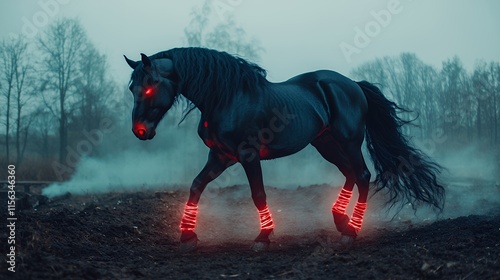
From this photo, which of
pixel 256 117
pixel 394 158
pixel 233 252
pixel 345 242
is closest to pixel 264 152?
pixel 256 117

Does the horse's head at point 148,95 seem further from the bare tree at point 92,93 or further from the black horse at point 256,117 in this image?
the bare tree at point 92,93

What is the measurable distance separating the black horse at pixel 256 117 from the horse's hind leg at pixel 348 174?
0.05 ft

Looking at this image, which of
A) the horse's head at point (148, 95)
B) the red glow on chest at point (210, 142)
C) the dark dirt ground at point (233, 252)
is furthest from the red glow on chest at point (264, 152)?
the horse's head at point (148, 95)

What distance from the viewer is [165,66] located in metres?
5.66

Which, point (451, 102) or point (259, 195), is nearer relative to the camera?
point (259, 195)

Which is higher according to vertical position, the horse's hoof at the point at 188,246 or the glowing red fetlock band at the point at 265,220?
the glowing red fetlock band at the point at 265,220

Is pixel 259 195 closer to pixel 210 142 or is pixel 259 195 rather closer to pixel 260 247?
pixel 260 247

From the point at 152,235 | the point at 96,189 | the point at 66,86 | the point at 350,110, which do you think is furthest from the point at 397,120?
the point at 66,86

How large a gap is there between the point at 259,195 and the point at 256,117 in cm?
95

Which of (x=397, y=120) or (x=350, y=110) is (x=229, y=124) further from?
(x=397, y=120)

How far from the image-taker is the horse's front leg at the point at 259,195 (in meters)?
5.60

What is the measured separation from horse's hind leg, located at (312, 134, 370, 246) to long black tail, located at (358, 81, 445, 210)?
47 centimetres

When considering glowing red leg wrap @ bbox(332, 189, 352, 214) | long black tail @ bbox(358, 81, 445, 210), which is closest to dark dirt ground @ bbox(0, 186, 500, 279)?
glowing red leg wrap @ bbox(332, 189, 352, 214)

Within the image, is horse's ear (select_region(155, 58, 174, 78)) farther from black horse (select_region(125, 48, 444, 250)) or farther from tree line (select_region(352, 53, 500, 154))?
tree line (select_region(352, 53, 500, 154))
